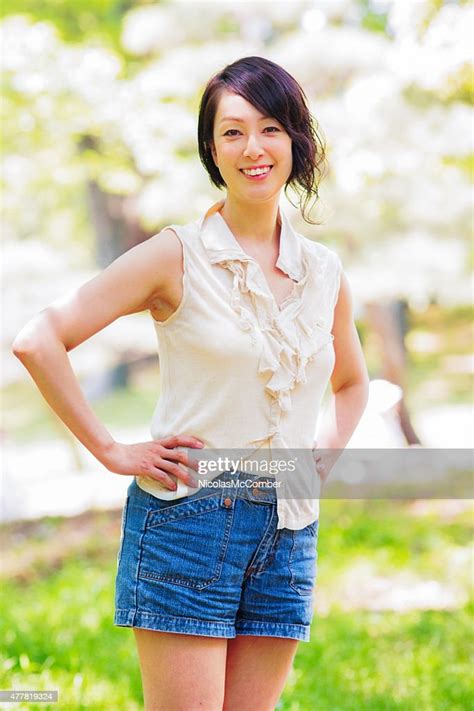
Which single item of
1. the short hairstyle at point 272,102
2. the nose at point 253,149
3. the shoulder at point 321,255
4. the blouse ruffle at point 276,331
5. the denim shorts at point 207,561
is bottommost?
the denim shorts at point 207,561

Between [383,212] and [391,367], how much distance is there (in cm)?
118

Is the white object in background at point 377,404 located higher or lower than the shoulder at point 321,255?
lower

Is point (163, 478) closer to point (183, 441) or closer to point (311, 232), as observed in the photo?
point (183, 441)

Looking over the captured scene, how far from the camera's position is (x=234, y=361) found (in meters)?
1.37

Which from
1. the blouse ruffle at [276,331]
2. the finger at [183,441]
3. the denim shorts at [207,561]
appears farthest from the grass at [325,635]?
the blouse ruffle at [276,331]

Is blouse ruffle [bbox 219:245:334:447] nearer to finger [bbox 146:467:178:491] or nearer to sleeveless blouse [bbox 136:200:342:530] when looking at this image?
sleeveless blouse [bbox 136:200:342:530]

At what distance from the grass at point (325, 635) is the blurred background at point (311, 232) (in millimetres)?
10

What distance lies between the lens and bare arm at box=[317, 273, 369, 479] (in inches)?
65.2

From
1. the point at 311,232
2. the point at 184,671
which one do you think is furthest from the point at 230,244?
the point at 311,232

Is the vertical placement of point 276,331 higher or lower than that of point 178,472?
higher

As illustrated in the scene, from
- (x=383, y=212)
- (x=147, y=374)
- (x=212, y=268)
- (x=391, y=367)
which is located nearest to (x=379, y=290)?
(x=383, y=212)

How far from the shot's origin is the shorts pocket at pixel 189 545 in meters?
1.36

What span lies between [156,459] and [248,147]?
502 mm

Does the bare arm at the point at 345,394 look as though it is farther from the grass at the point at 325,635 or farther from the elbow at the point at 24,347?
the grass at the point at 325,635
